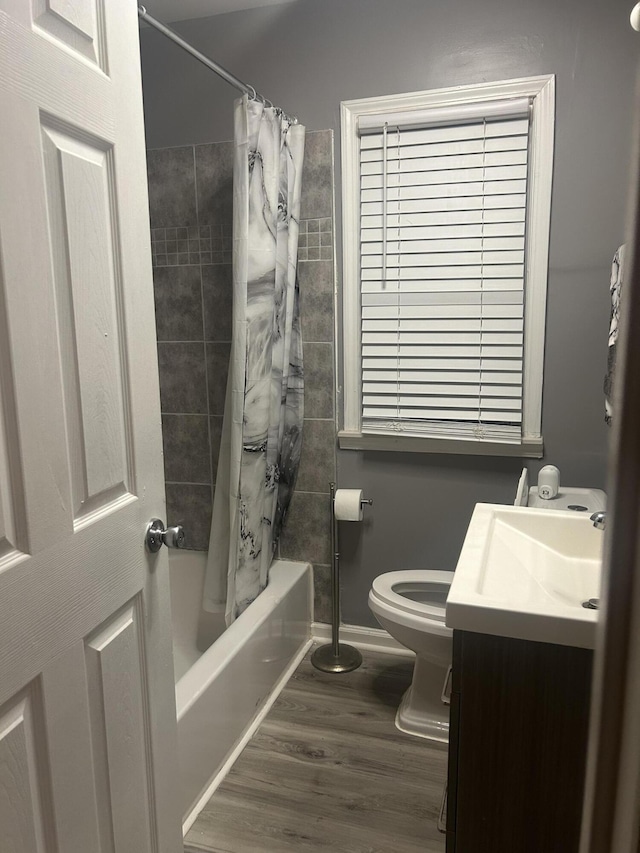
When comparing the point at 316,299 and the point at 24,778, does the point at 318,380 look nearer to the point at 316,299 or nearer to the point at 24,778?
the point at 316,299

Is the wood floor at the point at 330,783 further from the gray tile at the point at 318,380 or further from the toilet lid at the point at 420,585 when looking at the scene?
the gray tile at the point at 318,380

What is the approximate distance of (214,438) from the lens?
2.83 m

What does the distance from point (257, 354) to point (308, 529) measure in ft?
2.79

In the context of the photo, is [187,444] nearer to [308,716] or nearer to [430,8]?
[308,716]

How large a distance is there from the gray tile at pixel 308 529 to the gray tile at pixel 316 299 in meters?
0.67

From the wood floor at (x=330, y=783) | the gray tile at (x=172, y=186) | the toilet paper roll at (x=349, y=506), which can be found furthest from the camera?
the gray tile at (x=172, y=186)

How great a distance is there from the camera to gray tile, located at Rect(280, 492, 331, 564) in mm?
2713

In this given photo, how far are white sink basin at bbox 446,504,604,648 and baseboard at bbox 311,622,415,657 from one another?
1.08 metres

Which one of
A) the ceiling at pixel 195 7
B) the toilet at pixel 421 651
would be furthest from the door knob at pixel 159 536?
the ceiling at pixel 195 7

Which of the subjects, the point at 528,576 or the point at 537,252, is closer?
A: the point at 528,576

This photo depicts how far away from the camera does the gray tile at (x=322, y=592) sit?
275 cm

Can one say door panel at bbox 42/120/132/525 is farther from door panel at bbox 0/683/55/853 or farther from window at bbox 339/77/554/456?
window at bbox 339/77/554/456

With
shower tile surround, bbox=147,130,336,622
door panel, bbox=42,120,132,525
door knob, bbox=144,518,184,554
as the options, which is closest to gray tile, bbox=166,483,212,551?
shower tile surround, bbox=147,130,336,622

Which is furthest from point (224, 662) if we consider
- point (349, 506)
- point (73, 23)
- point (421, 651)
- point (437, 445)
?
point (73, 23)
